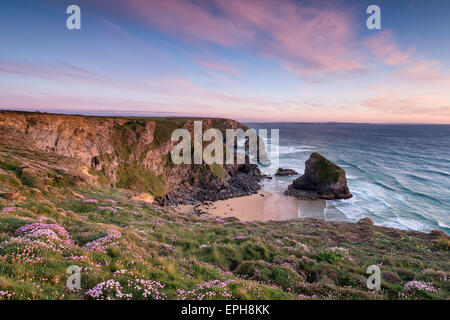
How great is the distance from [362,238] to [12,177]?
36652 millimetres

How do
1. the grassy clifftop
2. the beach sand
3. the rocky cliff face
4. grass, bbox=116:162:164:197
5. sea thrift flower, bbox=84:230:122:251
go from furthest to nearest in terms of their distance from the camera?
grass, bbox=116:162:164:197 → the beach sand → the rocky cliff face → sea thrift flower, bbox=84:230:122:251 → the grassy clifftop

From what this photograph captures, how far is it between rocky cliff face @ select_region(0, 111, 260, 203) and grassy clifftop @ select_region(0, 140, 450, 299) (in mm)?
27892

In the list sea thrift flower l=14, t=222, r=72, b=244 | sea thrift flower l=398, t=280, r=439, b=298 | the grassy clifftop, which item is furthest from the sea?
sea thrift flower l=14, t=222, r=72, b=244

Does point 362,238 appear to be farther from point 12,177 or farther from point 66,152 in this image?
point 66,152

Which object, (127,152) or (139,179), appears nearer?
(139,179)

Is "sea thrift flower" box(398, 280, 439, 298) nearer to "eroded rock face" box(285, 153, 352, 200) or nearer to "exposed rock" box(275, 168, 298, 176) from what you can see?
"eroded rock face" box(285, 153, 352, 200)

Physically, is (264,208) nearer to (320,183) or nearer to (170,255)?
(320,183)

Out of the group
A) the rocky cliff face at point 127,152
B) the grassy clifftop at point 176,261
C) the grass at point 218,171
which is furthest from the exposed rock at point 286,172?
the grassy clifftop at point 176,261

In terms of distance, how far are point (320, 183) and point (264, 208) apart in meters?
20.9

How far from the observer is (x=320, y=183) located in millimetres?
59625

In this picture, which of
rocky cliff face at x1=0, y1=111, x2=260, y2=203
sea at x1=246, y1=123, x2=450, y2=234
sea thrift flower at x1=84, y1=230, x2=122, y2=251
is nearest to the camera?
sea thrift flower at x1=84, y1=230, x2=122, y2=251

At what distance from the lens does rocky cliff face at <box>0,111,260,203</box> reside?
138 ft

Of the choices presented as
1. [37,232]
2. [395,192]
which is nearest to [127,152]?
[37,232]

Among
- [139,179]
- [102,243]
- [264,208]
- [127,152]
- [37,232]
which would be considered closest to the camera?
[37,232]
